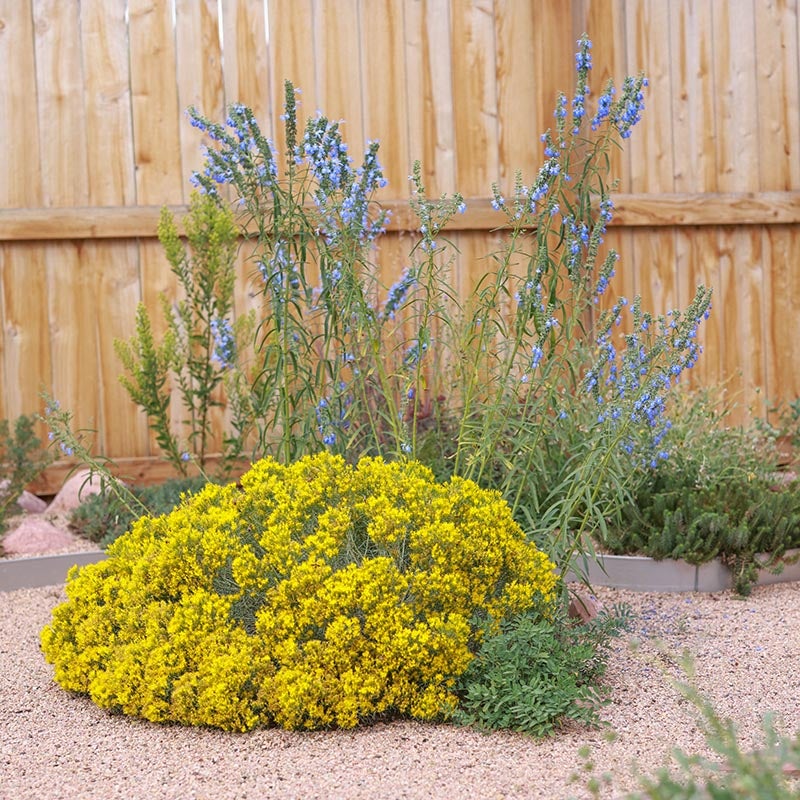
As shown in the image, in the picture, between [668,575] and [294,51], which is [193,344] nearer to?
[294,51]

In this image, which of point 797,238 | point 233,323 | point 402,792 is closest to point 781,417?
point 797,238

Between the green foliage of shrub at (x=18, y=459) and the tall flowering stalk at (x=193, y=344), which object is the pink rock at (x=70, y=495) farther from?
the tall flowering stalk at (x=193, y=344)

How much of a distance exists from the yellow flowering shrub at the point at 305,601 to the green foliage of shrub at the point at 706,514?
103 cm

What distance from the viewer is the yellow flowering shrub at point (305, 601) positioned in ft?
8.89

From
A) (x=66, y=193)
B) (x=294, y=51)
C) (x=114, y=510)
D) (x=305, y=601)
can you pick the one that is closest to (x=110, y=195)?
(x=66, y=193)

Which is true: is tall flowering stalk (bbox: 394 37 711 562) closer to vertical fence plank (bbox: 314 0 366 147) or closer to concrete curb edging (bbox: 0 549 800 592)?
concrete curb edging (bbox: 0 549 800 592)

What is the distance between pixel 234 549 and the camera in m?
2.89

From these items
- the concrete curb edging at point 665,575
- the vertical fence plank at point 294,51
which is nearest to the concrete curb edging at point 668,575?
the concrete curb edging at point 665,575

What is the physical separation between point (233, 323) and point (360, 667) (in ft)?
10.0

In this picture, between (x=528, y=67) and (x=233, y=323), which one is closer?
(x=233, y=323)

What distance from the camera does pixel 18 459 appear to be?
504 centimetres

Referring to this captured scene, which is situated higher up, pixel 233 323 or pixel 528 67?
pixel 528 67

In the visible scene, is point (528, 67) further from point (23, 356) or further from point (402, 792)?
point (402, 792)

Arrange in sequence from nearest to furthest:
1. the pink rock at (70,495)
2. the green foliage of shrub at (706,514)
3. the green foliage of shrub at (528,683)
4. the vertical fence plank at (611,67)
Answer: the green foliage of shrub at (528,683)
the green foliage of shrub at (706,514)
the pink rock at (70,495)
the vertical fence plank at (611,67)
